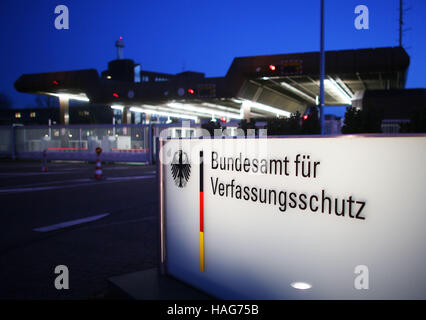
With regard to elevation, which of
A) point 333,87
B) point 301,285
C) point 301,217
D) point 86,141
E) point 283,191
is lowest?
point 301,285

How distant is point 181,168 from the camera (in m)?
3.50

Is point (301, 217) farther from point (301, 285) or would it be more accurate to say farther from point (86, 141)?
point (86, 141)

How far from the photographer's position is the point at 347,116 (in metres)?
7.39

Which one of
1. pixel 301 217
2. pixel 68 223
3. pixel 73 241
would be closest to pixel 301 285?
pixel 301 217

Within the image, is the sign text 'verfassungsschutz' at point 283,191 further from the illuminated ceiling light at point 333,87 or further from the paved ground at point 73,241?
the illuminated ceiling light at point 333,87

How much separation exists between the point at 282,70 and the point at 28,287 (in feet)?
63.5

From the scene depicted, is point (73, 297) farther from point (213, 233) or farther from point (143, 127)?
point (143, 127)

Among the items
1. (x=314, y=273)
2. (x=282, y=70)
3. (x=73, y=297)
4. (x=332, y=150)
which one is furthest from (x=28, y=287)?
(x=282, y=70)

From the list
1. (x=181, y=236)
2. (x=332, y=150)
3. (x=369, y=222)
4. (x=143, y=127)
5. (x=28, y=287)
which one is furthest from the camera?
(x=143, y=127)

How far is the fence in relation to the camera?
2480cm

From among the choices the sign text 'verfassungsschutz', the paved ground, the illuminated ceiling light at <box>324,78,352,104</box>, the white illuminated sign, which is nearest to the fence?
the illuminated ceiling light at <box>324,78,352,104</box>

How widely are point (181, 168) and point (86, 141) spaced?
2536 centimetres
